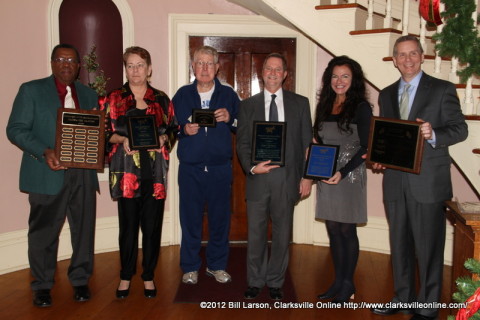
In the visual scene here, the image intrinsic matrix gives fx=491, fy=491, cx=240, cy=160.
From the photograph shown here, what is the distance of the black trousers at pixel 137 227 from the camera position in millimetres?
3252

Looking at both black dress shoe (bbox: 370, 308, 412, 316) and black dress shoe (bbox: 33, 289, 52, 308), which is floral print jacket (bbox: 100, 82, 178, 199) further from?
black dress shoe (bbox: 370, 308, 412, 316)

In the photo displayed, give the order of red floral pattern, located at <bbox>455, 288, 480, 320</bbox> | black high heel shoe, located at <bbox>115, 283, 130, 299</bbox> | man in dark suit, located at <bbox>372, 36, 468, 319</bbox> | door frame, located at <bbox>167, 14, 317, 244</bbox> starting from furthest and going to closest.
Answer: door frame, located at <bbox>167, 14, 317, 244</bbox> → black high heel shoe, located at <bbox>115, 283, 130, 299</bbox> → man in dark suit, located at <bbox>372, 36, 468, 319</bbox> → red floral pattern, located at <bbox>455, 288, 480, 320</bbox>

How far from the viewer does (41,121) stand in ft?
10.6

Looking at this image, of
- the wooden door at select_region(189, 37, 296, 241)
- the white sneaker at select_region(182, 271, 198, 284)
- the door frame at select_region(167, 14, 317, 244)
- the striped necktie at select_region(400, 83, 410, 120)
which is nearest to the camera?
the striped necktie at select_region(400, 83, 410, 120)

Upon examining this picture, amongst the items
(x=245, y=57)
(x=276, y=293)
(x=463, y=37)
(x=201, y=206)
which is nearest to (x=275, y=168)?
(x=201, y=206)

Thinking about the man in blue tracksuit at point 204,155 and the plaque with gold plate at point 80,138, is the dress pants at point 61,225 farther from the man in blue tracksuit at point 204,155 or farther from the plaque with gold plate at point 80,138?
the man in blue tracksuit at point 204,155

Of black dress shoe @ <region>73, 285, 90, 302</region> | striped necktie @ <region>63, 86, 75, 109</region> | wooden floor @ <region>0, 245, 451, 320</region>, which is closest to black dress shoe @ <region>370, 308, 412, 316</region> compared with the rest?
wooden floor @ <region>0, 245, 451, 320</region>

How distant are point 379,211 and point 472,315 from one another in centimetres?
296

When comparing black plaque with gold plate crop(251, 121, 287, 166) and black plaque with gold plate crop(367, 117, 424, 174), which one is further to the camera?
black plaque with gold plate crop(251, 121, 287, 166)

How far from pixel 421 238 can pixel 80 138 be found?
2.19 m

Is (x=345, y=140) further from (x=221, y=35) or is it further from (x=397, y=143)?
(x=221, y=35)

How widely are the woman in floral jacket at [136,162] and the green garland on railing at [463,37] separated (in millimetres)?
1806

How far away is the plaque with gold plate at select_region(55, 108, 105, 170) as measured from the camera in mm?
3096

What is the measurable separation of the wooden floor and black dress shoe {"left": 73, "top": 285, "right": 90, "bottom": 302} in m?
0.04
